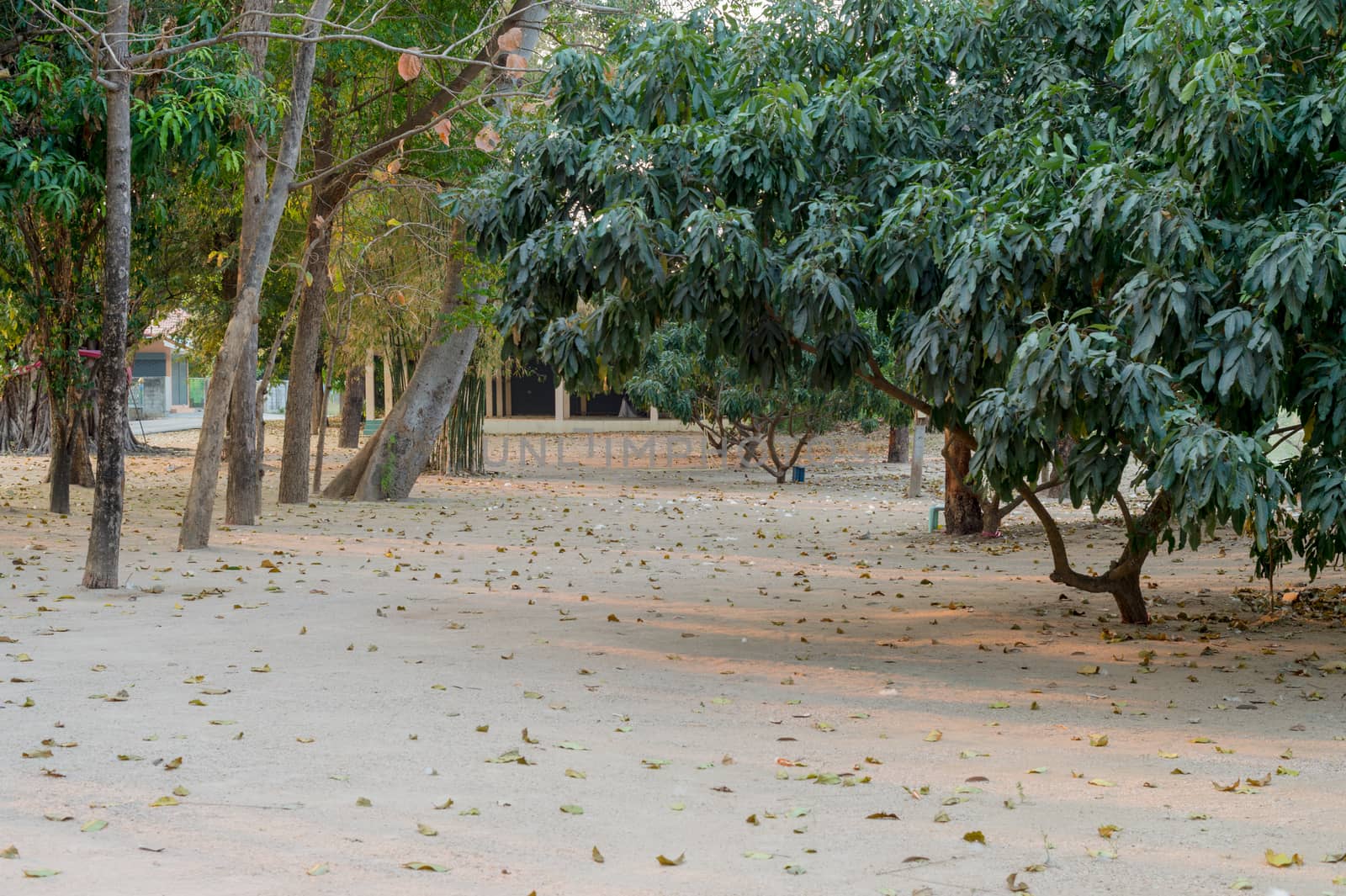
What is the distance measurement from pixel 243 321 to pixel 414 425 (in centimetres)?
631

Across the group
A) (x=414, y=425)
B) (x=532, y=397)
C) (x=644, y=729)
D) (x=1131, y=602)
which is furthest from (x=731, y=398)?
(x=644, y=729)

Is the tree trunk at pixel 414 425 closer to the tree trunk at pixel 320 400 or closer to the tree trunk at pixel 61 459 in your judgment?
the tree trunk at pixel 320 400

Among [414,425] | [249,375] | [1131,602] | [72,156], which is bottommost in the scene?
[1131,602]

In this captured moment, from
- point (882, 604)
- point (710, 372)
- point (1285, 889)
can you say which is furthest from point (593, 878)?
point (710, 372)

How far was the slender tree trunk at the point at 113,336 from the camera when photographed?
9.82 meters

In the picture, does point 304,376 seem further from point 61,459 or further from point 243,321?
point 243,321

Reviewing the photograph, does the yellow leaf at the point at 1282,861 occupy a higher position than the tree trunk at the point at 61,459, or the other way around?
the tree trunk at the point at 61,459

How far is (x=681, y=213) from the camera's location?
7.84 m

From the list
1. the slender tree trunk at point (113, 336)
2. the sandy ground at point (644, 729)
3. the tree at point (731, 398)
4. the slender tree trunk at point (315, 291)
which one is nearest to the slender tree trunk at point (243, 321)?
the sandy ground at point (644, 729)

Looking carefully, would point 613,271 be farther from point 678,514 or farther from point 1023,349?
point 678,514

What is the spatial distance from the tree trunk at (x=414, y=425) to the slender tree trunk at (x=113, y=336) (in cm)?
919

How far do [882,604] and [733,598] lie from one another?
125 centimetres

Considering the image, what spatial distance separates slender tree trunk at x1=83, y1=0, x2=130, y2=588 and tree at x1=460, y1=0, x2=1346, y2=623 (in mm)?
3046

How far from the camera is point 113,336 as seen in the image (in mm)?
9828
